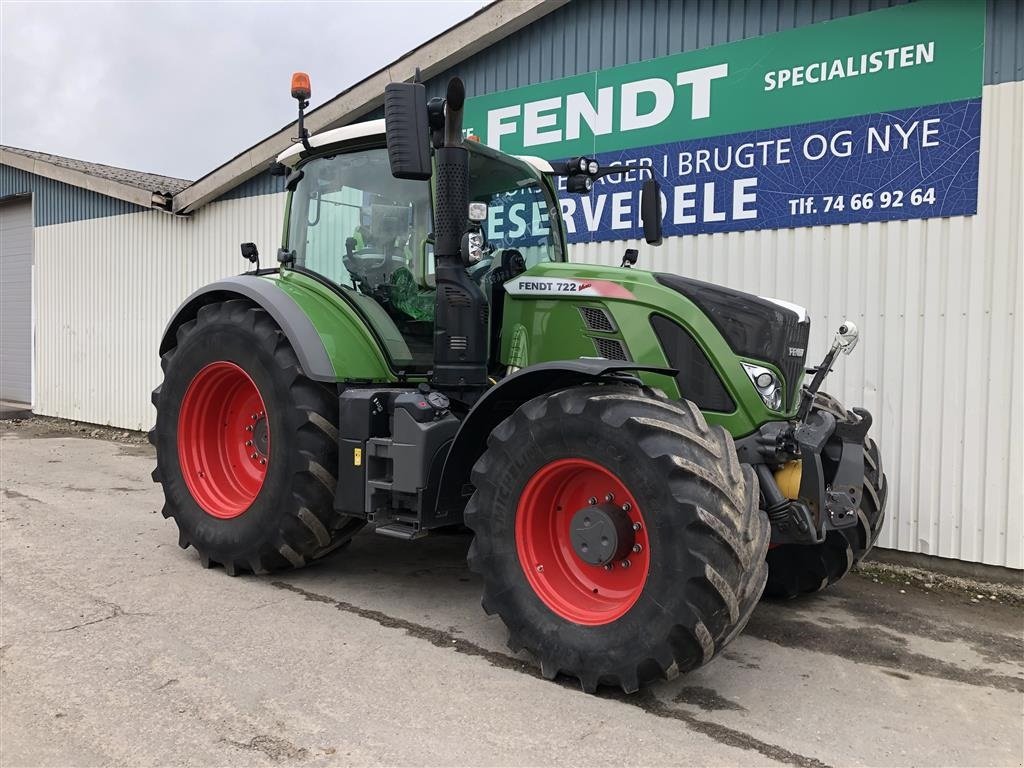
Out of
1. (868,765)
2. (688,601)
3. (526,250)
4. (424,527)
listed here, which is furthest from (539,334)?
(868,765)

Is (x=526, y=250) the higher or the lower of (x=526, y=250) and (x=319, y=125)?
the lower

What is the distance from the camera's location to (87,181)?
1186cm

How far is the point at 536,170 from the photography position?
5.09 meters

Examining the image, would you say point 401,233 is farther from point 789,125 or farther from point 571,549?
point 789,125

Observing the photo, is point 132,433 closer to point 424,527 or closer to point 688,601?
point 424,527

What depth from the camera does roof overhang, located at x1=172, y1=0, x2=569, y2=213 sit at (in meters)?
7.37

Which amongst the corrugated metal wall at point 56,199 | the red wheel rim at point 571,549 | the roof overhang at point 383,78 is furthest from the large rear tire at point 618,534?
the corrugated metal wall at point 56,199

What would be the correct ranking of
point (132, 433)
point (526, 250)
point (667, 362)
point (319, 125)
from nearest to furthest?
1. point (667, 362)
2. point (526, 250)
3. point (319, 125)
4. point (132, 433)

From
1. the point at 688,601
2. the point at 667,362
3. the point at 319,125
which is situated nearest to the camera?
the point at 688,601

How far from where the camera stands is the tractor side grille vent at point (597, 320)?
13.6ft

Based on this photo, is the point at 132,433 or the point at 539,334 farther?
the point at 132,433

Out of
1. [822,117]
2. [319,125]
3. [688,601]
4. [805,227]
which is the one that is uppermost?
[319,125]

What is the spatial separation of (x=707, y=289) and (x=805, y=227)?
94.6 inches

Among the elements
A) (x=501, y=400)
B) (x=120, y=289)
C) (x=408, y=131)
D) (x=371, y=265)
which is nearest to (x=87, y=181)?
(x=120, y=289)
